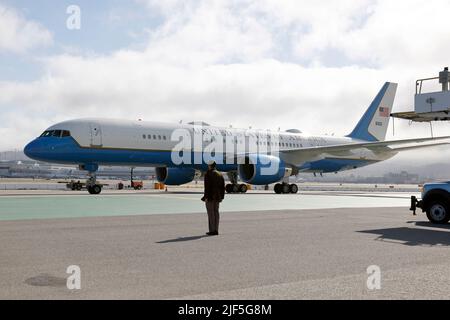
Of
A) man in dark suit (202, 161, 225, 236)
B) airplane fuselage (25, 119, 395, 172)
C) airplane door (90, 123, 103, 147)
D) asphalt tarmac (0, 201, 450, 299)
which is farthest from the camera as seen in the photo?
airplane door (90, 123, 103, 147)

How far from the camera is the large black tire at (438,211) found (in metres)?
12.6

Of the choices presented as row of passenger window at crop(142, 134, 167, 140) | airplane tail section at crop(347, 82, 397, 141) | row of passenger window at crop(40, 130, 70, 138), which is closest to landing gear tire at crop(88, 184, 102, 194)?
row of passenger window at crop(40, 130, 70, 138)

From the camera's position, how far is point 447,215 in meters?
12.6

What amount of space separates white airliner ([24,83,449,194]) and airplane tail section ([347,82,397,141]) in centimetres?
365

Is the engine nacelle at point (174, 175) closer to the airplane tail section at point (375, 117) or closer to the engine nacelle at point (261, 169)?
the engine nacelle at point (261, 169)

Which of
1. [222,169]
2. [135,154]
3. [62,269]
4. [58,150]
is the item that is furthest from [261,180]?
[62,269]

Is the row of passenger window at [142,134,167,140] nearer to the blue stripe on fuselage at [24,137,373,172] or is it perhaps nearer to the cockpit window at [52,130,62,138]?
the blue stripe on fuselage at [24,137,373,172]

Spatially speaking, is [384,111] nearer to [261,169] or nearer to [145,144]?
[261,169]

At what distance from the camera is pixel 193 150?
29.8 meters

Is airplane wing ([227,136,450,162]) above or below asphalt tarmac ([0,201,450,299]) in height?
above

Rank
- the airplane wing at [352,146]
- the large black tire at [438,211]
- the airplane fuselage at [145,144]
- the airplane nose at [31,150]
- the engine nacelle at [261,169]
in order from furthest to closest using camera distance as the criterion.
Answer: the airplane wing at [352,146] < the engine nacelle at [261,169] < the airplane fuselage at [145,144] < the airplane nose at [31,150] < the large black tire at [438,211]

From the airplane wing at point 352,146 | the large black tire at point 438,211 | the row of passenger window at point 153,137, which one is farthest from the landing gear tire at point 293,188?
the large black tire at point 438,211

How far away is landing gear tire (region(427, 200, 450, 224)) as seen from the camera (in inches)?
495

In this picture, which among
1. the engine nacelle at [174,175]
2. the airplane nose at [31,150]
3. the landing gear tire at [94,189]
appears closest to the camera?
the airplane nose at [31,150]
